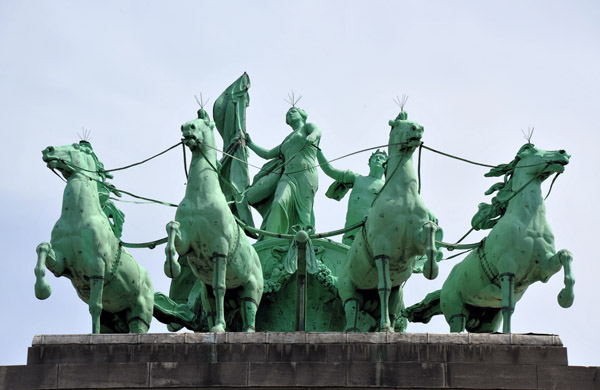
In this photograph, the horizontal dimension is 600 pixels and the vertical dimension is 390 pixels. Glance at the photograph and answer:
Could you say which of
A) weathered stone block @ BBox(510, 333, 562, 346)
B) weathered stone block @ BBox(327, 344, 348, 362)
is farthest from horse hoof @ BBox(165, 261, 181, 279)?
weathered stone block @ BBox(510, 333, 562, 346)

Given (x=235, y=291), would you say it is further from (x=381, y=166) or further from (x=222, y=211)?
(x=381, y=166)

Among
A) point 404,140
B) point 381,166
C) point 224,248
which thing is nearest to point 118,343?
point 224,248

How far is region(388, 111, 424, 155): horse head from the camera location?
38719 mm

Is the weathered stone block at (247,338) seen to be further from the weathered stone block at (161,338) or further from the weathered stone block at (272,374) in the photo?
the weathered stone block at (161,338)

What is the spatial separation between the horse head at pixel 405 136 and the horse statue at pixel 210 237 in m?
3.12

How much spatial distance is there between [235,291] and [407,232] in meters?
3.60

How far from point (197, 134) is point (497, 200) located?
5.60 m

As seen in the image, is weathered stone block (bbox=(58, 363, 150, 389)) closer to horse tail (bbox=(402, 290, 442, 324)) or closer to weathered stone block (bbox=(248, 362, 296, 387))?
weathered stone block (bbox=(248, 362, 296, 387))

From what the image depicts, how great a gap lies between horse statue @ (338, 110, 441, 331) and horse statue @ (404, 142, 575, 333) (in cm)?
124

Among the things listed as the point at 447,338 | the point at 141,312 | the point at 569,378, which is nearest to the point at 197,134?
the point at 141,312

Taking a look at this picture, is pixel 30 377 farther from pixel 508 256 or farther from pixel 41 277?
pixel 508 256

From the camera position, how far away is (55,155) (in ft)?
130

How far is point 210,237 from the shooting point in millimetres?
38531

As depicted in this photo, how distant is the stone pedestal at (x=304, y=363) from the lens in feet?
118
